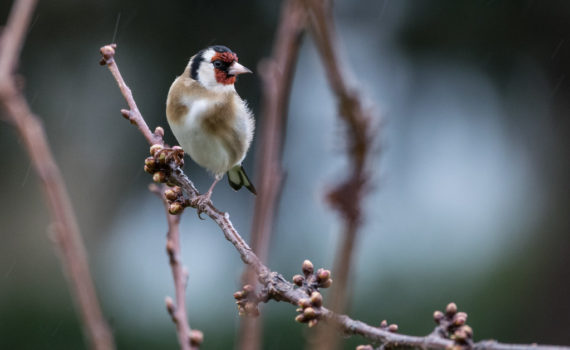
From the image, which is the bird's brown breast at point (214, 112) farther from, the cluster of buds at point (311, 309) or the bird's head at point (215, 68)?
the cluster of buds at point (311, 309)

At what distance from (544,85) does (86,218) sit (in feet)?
11.3

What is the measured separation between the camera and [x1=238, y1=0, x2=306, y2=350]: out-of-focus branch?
18.9 inches

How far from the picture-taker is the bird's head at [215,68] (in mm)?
1896

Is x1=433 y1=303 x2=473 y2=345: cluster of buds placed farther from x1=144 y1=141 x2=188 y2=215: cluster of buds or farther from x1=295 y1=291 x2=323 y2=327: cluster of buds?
x1=144 y1=141 x2=188 y2=215: cluster of buds

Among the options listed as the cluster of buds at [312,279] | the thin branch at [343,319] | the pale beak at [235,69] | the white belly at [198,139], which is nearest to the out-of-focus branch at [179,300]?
the thin branch at [343,319]

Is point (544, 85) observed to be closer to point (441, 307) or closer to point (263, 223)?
point (441, 307)

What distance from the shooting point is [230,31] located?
17.4ft

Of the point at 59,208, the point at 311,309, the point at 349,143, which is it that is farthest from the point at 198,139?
the point at 349,143

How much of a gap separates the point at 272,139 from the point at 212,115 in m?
1.32

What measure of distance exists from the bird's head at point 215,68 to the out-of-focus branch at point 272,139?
1.36m

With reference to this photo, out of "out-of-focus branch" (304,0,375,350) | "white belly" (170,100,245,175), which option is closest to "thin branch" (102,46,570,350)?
"out-of-focus branch" (304,0,375,350)

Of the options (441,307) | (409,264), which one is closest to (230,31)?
(409,264)

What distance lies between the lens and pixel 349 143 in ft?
1.22

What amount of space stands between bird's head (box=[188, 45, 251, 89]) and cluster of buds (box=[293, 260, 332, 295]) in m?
0.93
